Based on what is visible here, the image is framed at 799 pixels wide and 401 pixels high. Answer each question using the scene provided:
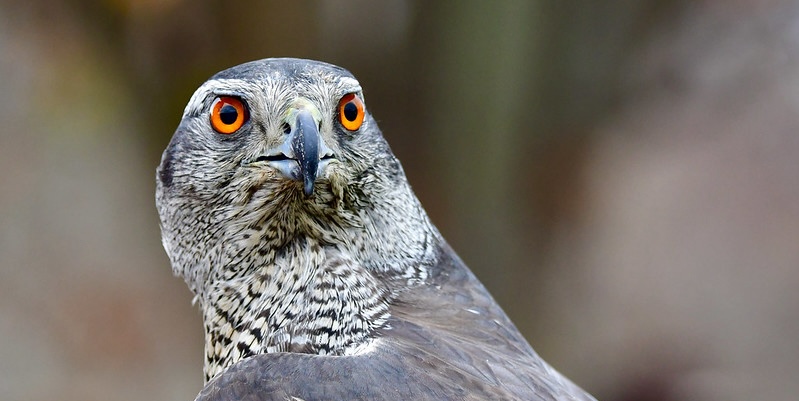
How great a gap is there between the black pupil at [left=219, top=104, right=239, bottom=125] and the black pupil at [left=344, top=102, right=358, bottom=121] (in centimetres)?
33

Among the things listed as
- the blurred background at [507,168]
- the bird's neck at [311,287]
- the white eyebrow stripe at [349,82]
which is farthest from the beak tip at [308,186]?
the blurred background at [507,168]

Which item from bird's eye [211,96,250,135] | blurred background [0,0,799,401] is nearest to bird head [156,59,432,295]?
bird's eye [211,96,250,135]

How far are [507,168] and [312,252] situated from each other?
3.15 meters

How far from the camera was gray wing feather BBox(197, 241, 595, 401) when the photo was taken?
2.18 m

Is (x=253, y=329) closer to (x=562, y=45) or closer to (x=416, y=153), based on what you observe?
(x=416, y=153)

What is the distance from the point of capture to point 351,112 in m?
2.71

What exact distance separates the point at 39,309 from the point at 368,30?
290 centimetres

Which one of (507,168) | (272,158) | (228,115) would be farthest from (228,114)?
(507,168)

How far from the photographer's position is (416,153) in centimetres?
550

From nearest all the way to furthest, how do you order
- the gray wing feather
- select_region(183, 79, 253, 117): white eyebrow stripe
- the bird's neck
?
the gray wing feather → the bird's neck → select_region(183, 79, 253, 117): white eyebrow stripe

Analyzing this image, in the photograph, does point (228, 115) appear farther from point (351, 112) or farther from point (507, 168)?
Result: point (507, 168)

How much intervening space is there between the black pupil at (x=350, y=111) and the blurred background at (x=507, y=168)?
261 cm

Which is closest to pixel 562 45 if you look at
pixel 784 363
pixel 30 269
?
pixel 784 363

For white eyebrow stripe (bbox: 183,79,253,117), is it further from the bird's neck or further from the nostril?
the bird's neck
